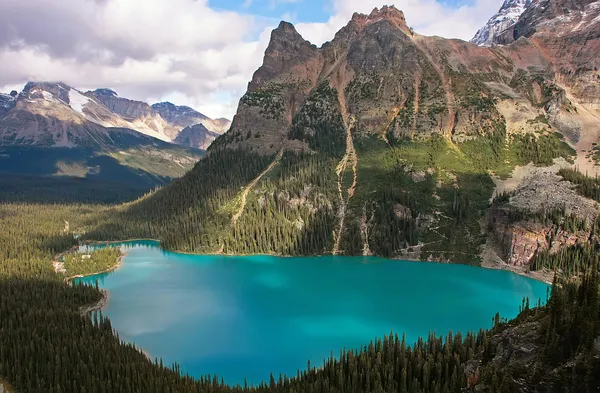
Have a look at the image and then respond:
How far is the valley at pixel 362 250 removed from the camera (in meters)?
49.3

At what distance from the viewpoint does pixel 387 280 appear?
100688 millimetres

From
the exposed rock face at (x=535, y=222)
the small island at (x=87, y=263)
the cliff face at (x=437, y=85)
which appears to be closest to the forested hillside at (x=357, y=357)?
the small island at (x=87, y=263)

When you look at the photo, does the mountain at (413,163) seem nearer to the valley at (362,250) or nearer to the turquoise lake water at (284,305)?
the valley at (362,250)

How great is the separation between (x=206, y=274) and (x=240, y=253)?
24.7m

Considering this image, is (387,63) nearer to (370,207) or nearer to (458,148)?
(458,148)

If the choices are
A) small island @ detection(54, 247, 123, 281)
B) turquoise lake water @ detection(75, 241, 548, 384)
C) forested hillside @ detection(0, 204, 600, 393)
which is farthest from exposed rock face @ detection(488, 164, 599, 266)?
small island @ detection(54, 247, 123, 281)

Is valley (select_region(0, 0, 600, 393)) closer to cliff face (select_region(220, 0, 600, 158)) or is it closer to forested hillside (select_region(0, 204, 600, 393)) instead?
forested hillside (select_region(0, 204, 600, 393))

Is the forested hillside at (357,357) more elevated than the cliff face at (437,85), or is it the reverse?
the cliff face at (437,85)

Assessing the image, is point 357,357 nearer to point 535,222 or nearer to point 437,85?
point 535,222

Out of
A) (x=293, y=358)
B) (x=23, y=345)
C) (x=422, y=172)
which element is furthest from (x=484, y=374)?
(x=422, y=172)

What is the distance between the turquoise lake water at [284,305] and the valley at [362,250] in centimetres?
56

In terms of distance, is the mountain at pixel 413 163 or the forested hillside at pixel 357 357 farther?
the mountain at pixel 413 163

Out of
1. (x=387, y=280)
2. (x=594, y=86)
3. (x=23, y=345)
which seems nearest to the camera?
(x=23, y=345)

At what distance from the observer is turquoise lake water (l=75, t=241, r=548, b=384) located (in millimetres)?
63000
